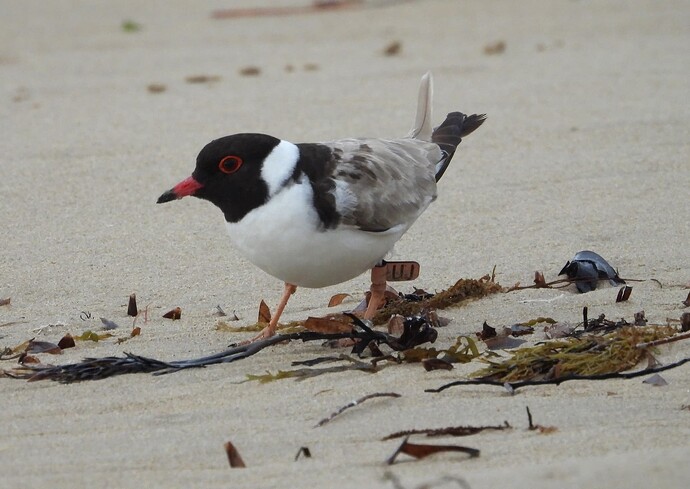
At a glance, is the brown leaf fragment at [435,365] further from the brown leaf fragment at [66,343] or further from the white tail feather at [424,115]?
the white tail feather at [424,115]

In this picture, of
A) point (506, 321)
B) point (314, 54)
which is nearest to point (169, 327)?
point (506, 321)

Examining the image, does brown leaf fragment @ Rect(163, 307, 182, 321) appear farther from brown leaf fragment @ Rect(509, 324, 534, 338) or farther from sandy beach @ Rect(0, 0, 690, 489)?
brown leaf fragment @ Rect(509, 324, 534, 338)

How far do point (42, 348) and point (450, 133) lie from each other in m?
2.70

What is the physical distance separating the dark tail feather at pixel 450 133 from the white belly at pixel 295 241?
144 cm

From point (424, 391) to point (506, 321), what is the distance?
44.4 inches

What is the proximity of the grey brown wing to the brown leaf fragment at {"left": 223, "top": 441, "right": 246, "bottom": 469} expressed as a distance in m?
1.61

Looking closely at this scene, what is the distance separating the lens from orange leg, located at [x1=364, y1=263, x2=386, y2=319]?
5562 mm

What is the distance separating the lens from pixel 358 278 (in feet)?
21.4

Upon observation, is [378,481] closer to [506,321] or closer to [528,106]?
[506,321]

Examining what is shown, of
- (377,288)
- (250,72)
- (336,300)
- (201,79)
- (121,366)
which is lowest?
(121,366)

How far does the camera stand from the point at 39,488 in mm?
3645

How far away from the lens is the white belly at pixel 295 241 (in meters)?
4.93

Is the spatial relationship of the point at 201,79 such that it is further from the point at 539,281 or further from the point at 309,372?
the point at 309,372

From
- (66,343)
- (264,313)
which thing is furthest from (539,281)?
(66,343)
